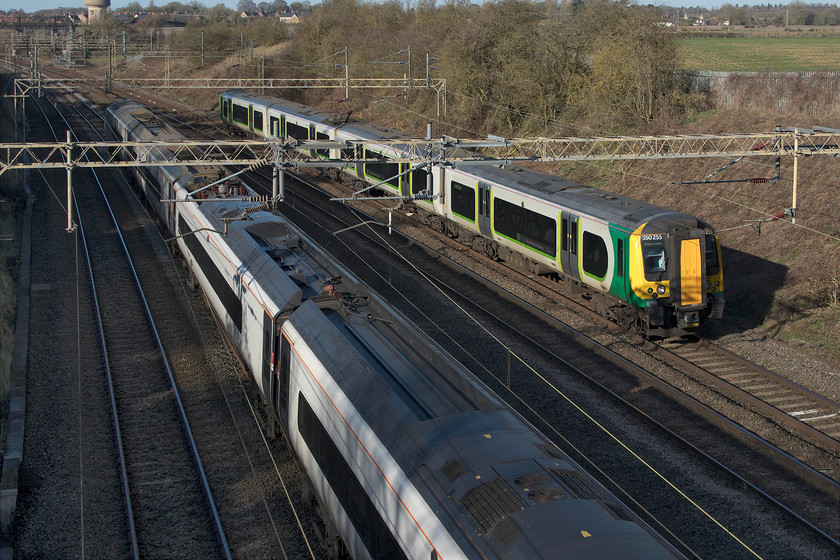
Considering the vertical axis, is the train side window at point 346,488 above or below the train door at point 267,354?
below

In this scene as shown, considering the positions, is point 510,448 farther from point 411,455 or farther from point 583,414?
point 583,414

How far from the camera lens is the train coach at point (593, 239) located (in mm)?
17062

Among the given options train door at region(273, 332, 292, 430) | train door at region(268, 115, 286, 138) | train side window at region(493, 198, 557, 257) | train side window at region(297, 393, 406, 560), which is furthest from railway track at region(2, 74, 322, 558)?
train door at region(268, 115, 286, 138)

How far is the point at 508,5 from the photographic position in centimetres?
4469

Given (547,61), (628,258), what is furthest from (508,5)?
(628,258)

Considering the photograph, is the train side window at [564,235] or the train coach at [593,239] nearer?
the train coach at [593,239]

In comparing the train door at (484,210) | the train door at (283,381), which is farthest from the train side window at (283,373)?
the train door at (484,210)

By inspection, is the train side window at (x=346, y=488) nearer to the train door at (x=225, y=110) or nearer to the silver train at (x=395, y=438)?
the silver train at (x=395, y=438)

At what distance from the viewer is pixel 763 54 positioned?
5128cm

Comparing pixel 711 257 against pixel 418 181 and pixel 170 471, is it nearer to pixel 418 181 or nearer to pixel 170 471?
pixel 170 471

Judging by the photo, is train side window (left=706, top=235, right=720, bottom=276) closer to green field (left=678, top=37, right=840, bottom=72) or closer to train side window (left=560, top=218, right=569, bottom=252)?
train side window (left=560, top=218, right=569, bottom=252)

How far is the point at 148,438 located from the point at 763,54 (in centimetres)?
4940

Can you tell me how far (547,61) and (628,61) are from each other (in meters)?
6.50

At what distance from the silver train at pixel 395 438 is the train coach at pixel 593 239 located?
4269 millimetres
